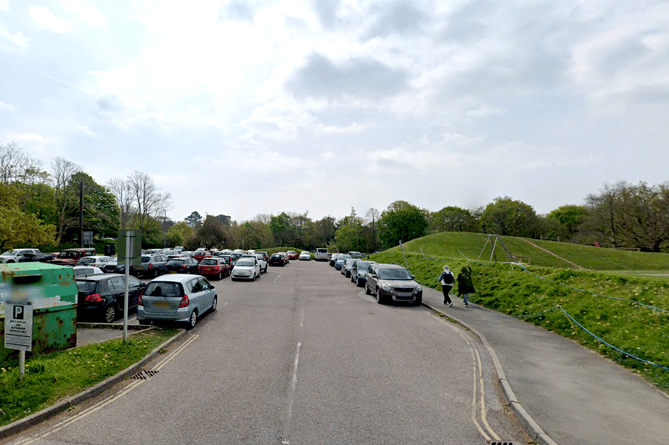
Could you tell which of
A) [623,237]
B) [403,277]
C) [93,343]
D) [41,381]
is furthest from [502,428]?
[623,237]

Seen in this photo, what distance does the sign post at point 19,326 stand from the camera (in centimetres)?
599

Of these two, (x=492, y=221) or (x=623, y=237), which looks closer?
(x=623, y=237)

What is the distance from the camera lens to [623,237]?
4878 cm

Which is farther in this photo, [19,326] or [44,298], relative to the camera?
[44,298]

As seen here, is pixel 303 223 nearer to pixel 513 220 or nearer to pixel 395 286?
pixel 513 220

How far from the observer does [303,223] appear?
101 m

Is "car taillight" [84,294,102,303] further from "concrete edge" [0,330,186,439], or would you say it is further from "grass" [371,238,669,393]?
"grass" [371,238,669,393]

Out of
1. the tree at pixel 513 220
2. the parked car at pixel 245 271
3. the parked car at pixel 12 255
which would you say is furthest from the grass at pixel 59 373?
the tree at pixel 513 220

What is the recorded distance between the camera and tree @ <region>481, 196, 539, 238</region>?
233 feet

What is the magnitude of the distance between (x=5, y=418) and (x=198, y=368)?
9.71ft

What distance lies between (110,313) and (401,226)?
2510 inches

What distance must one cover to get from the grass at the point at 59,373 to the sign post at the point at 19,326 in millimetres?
362

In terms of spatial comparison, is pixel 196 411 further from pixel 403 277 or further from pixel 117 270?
pixel 117 270

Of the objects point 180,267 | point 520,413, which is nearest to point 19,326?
point 520,413
